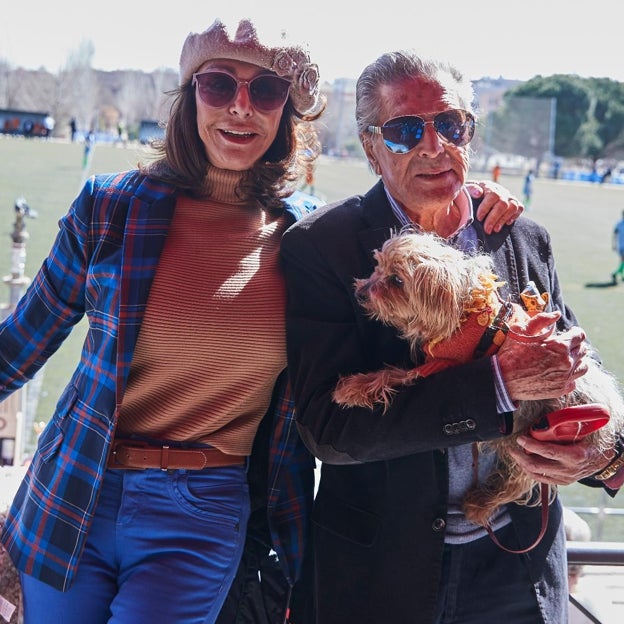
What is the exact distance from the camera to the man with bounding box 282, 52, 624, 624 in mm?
1765

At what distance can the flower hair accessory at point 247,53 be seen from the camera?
215cm

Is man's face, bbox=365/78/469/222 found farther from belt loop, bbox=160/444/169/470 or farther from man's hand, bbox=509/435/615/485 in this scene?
belt loop, bbox=160/444/169/470

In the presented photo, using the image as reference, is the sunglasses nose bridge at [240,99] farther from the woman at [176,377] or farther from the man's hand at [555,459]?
the man's hand at [555,459]

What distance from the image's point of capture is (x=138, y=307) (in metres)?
2.04

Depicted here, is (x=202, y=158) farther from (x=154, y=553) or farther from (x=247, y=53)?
(x=154, y=553)

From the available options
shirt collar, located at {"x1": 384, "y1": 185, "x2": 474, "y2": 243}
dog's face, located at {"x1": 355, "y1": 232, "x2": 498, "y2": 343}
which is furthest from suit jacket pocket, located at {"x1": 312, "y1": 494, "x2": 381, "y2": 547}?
shirt collar, located at {"x1": 384, "y1": 185, "x2": 474, "y2": 243}

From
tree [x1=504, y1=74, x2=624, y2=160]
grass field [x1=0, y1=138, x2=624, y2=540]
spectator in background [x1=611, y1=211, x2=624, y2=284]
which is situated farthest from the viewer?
tree [x1=504, y1=74, x2=624, y2=160]

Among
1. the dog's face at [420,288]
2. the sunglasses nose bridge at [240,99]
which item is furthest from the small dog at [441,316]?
the sunglasses nose bridge at [240,99]

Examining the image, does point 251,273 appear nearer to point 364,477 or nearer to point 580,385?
point 364,477

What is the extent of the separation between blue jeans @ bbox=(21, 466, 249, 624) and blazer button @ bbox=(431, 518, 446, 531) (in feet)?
1.84

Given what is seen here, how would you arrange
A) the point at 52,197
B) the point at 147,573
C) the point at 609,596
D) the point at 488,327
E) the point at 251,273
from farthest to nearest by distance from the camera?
the point at 52,197 < the point at 609,596 < the point at 251,273 < the point at 147,573 < the point at 488,327

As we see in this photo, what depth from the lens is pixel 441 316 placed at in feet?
5.97

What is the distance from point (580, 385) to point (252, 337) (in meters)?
0.90

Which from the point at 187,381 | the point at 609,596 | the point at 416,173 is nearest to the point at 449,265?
the point at 416,173
